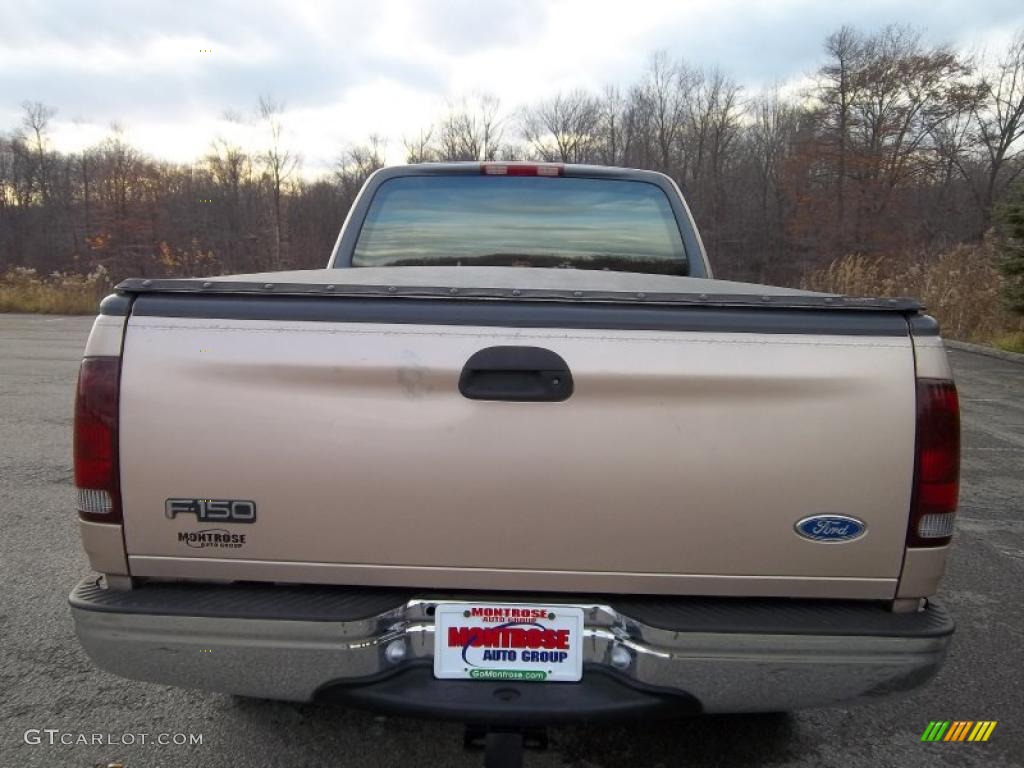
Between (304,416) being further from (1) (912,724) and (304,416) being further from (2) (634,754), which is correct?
(1) (912,724)

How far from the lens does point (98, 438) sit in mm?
1785

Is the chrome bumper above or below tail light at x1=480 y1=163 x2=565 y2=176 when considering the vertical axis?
below

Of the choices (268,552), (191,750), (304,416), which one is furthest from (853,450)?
(191,750)

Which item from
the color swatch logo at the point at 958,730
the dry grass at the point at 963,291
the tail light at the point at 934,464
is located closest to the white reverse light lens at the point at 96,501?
the tail light at the point at 934,464

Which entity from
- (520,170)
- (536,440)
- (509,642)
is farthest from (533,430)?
(520,170)

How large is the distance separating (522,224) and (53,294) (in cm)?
2294

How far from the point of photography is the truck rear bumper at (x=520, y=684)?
1762mm

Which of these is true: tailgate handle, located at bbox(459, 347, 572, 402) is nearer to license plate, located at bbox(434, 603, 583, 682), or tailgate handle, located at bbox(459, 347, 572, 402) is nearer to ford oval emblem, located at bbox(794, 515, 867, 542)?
license plate, located at bbox(434, 603, 583, 682)

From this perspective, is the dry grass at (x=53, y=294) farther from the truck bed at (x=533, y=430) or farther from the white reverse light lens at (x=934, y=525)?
the white reverse light lens at (x=934, y=525)

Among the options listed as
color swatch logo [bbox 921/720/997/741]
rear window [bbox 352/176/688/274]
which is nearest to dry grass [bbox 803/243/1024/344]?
rear window [bbox 352/176/688/274]

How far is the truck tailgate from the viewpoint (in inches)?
68.5

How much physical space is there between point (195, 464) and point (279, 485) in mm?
219

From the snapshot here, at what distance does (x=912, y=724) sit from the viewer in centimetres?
266

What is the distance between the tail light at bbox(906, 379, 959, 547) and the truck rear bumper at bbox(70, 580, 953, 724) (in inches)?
10.2
